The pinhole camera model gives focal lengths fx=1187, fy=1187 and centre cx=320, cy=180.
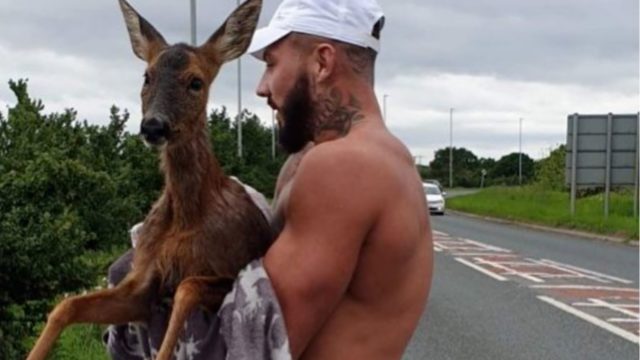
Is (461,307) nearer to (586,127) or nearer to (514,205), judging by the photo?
(586,127)

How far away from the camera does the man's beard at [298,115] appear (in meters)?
2.95

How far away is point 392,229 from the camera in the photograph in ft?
9.33

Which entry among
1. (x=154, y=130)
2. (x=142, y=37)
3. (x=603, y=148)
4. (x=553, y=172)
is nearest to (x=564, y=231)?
(x=603, y=148)

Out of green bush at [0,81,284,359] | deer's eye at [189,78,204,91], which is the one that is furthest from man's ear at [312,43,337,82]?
green bush at [0,81,284,359]

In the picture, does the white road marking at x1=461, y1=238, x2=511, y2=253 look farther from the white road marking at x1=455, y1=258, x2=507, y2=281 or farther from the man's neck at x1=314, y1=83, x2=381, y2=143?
the man's neck at x1=314, y1=83, x2=381, y2=143

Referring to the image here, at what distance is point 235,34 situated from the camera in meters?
3.14

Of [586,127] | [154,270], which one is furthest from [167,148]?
[586,127]

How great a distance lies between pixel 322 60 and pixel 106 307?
82 centimetres

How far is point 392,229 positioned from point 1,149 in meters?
7.04

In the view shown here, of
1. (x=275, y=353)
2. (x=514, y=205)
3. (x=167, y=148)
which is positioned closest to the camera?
(x=275, y=353)

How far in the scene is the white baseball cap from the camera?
2943 mm

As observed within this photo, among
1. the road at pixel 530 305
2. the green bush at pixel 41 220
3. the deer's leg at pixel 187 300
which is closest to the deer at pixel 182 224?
the deer's leg at pixel 187 300

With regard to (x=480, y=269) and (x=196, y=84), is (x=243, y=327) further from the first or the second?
(x=480, y=269)

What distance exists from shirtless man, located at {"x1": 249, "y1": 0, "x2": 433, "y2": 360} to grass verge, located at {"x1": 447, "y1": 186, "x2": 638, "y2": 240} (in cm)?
2745
